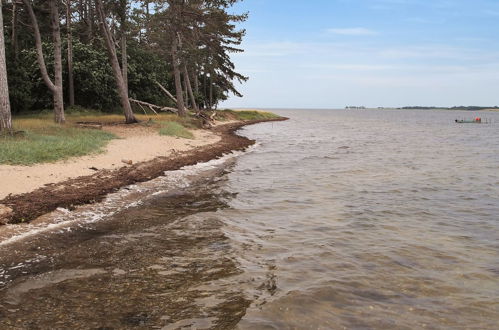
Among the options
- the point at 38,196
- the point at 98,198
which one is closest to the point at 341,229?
the point at 98,198

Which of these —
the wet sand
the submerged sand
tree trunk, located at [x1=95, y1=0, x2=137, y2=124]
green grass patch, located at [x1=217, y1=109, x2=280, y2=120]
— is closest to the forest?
tree trunk, located at [x1=95, y1=0, x2=137, y2=124]

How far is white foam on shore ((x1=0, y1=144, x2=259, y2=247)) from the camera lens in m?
7.57

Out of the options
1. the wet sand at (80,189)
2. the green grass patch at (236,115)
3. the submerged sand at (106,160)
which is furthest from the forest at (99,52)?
the green grass patch at (236,115)

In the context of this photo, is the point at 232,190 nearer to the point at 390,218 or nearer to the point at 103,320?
the point at 390,218

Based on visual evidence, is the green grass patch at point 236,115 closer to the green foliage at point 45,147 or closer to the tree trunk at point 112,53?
the tree trunk at point 112,53

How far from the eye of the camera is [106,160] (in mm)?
14242

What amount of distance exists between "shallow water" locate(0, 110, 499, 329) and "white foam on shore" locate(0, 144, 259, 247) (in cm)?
5

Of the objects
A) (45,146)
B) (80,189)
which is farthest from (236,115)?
(80,189)

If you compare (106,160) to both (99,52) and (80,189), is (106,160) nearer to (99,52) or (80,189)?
(80,189)

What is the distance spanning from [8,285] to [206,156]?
14191 millimetres

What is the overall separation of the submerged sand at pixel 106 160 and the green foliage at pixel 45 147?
12.4 inches

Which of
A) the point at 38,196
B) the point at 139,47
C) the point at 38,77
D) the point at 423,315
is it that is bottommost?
the point at 423,315

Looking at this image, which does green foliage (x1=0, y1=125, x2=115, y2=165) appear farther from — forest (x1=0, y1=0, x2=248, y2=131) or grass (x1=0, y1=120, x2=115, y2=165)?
forest (x1=0, y1=0, x2=248, y2=131)

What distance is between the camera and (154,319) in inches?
183
